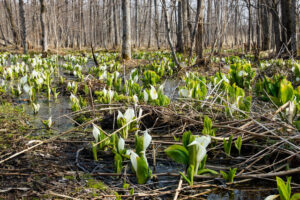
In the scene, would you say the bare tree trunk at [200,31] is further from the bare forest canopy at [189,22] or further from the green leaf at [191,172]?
the green leaf at [191,172]

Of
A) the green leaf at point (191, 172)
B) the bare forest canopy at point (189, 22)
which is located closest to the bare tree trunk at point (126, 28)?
the bare forest canopy at point (189, 22)

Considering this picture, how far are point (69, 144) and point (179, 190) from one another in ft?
4.57

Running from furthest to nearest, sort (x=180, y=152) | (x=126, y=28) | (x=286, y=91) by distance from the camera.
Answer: (x=126, y=28) → (x=286, y=91) → (x=180, y=152)

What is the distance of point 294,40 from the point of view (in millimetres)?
8906

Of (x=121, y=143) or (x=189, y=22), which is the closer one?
(x=121, y=143)

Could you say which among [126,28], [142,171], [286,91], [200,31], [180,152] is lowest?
[142,171]

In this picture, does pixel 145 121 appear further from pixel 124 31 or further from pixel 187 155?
pixel 124 31

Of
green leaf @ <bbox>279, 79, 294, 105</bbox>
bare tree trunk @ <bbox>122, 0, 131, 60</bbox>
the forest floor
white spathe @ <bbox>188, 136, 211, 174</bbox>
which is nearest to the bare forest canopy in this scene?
bare tree trunk @ <bbox>122, 0, 131, 60</bbox>

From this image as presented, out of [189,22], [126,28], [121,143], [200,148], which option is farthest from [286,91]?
[189,22]

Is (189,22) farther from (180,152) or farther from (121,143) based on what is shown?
(180,152)

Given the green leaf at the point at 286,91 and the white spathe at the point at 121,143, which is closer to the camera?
the white spathe at the point at 121,143

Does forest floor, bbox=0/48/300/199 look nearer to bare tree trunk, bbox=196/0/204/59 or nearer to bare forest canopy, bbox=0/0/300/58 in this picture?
bare forest canopy, bbox=0/0/300/58

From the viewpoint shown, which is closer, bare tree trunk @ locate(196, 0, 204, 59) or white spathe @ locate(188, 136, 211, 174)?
white spathe @ locate(188, 136, 211, 174)

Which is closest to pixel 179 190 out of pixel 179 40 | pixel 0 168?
pixel 0 168
